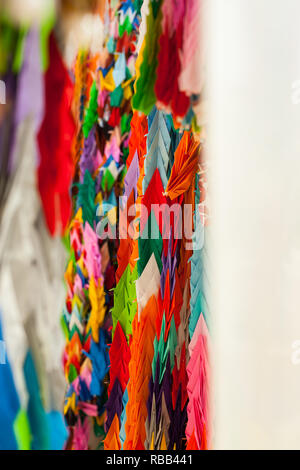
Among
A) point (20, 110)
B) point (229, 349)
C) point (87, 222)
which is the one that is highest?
point (20, 110)

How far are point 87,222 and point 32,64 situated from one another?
17cm

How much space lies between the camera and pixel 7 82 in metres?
0.38

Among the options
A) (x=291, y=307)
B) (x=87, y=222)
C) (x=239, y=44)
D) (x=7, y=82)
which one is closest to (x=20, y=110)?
(x=7, y=82)

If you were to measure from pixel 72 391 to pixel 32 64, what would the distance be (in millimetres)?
346

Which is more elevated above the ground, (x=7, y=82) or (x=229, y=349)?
(x=7, y=82)

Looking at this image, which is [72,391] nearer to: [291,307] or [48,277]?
[48,277]

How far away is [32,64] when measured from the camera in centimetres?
39

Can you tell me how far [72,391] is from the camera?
0.46 metres

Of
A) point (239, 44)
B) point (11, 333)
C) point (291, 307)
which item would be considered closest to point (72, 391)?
point (11, 333)

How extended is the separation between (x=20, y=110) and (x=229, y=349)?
33 cm

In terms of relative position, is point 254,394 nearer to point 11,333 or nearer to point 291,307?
point 291,307

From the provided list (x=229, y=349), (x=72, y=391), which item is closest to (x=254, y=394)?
(x=229, y=349)
